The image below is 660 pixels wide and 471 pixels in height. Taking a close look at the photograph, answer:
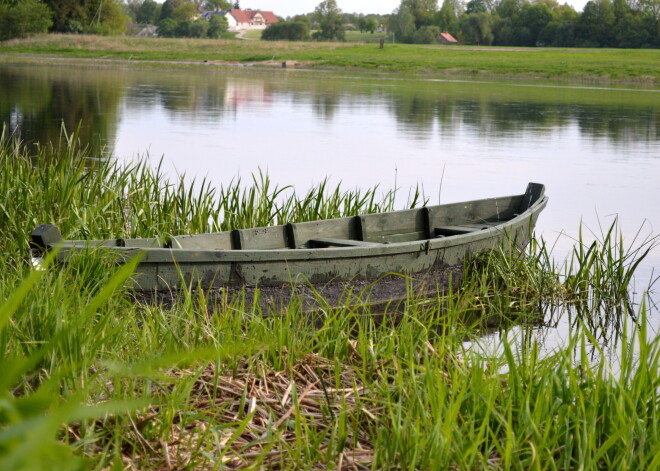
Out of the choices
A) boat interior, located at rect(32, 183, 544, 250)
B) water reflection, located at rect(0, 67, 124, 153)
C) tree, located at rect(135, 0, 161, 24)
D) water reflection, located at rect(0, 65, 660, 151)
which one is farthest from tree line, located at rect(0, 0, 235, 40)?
boat interior, located at rect(32, 183, 544, 250)

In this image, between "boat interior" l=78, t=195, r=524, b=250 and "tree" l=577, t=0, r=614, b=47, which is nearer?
"boat interior" l=78, t=195, r=524, b=250

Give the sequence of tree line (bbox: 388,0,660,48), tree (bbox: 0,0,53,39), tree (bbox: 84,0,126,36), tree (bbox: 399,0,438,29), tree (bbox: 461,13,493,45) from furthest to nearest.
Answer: tree (bbox: 399,0,438,29) → tree (bbox: 461,13,493,45) → tree line (bbox: 388,0,660,48) → tree (bbox: 84,0,126,36) → tree (bbox: 0,0,53,39)

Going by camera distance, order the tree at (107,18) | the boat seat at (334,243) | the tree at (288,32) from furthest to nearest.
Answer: the tree at (288,32) → the tree at (107,18) → the boat seat at (334,243)

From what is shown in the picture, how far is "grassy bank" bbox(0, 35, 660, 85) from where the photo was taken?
55812mm

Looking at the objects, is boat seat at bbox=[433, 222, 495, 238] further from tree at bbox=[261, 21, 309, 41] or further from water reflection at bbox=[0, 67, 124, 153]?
tree at bbox=[261, 21, 309, 41]

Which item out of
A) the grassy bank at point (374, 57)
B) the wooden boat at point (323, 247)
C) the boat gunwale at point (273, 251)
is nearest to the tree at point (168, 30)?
the grassy bank at point (374, 57)

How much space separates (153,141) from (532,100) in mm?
21978

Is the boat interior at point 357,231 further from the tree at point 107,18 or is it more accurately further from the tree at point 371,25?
the tree at point 371,25

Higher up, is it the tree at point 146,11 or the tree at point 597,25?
the tree at point 146,11

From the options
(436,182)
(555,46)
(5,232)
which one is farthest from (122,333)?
(555,46)

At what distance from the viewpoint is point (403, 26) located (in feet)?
317

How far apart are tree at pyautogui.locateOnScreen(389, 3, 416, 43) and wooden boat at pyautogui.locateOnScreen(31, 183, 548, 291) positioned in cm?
8738

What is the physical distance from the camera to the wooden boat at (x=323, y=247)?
621cm

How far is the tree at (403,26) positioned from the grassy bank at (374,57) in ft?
79.5
